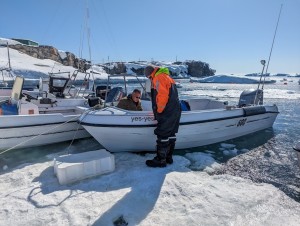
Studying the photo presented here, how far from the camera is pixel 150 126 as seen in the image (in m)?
5.61

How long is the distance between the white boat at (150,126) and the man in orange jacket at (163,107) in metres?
0.75

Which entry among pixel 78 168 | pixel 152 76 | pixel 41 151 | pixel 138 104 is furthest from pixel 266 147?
pixel 41 151

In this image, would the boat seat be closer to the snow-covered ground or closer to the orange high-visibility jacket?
the orange high-visibility jacket

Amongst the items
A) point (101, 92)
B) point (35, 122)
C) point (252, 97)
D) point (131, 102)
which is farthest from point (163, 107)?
point (252, 97)

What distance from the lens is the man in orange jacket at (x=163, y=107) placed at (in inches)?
187

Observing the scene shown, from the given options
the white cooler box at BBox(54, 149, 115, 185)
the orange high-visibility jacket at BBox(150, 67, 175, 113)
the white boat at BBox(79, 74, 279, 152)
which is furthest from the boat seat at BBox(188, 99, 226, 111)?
the white cooler box at BBox(54, 149, 115, 185)

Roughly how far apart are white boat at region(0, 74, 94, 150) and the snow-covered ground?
1.18 metres

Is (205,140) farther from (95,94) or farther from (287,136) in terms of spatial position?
(95,94)

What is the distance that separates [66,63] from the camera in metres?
70.8

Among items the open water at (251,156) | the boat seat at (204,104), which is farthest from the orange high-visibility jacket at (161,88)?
the boat seat at (204,104)

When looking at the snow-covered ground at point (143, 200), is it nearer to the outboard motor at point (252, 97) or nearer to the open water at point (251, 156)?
the open water at point (251, 156)

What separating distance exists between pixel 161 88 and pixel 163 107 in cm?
34

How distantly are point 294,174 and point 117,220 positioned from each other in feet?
12.3

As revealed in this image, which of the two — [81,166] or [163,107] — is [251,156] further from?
[81,166]
